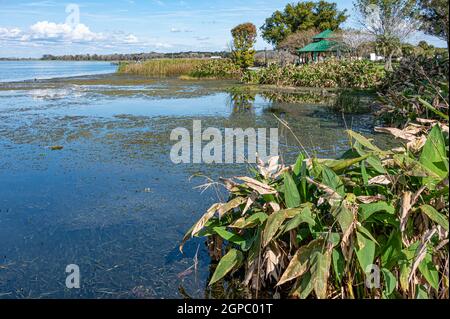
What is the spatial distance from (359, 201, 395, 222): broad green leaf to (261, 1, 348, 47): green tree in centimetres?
3947

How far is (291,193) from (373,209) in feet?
1.59

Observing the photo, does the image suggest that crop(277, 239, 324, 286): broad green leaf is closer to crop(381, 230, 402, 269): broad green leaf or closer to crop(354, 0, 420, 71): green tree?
crop(381, 230, 402, 269): broad green leaf

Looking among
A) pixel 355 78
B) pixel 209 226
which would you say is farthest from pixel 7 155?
pixel 355 78

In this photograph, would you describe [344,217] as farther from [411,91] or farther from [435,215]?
[411,91]

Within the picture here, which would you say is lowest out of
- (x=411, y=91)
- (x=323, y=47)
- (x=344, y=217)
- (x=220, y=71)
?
(x=344, y=217)

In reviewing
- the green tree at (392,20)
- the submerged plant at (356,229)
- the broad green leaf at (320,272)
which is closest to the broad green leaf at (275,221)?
the submerged plant at (356,229)

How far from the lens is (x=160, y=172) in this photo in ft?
18.7

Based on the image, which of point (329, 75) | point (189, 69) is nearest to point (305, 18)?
point (189, 69)

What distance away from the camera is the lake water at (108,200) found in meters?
3.04

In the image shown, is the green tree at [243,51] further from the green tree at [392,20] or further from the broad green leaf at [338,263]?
the broad green leaf at [338,263]

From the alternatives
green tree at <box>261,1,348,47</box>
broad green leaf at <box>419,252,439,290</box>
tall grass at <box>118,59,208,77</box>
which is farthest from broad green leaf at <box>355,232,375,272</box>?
green tree at <box>261,1,348,47</box>

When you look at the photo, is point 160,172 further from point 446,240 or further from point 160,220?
point 446,240

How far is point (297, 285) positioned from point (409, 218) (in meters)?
0.71

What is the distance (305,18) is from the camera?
4038cm
